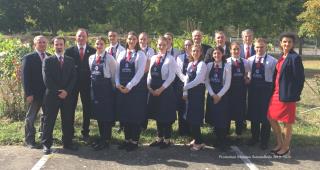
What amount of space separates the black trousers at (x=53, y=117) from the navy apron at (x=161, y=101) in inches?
53.6

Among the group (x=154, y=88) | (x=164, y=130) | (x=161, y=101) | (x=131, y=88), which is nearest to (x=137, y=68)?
(x=131, y=88)

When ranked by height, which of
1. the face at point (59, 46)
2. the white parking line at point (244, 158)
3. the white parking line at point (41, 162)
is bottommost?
the white parking line at point (244, 158)

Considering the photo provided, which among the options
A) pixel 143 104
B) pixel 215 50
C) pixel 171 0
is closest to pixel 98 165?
pixel 143 104

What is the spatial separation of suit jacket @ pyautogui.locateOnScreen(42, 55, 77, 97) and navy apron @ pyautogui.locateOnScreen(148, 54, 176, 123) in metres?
1.28

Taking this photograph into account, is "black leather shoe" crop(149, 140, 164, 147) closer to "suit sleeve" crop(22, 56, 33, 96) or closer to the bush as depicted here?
"suit sleeve" crop(22, 56, 33, 96)

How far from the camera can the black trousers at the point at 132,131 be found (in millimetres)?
6943

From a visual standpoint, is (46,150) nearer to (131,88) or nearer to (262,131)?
(131,88)

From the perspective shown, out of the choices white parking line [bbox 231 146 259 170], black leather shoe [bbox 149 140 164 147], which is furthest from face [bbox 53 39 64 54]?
white parking line [bbox 231 146 259 170]

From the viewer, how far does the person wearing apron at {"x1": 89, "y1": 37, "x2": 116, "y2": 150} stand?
6.78 m

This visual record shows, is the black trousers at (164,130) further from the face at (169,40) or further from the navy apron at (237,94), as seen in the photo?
the face at (169,40)

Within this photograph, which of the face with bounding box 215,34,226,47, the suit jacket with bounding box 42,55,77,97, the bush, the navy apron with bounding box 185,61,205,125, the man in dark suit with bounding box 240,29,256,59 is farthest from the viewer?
the bush

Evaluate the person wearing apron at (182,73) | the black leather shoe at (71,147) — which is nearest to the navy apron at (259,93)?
the person wearing apron at (182,73)

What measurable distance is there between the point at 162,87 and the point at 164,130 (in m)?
0.86

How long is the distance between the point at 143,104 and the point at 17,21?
32.6 m
